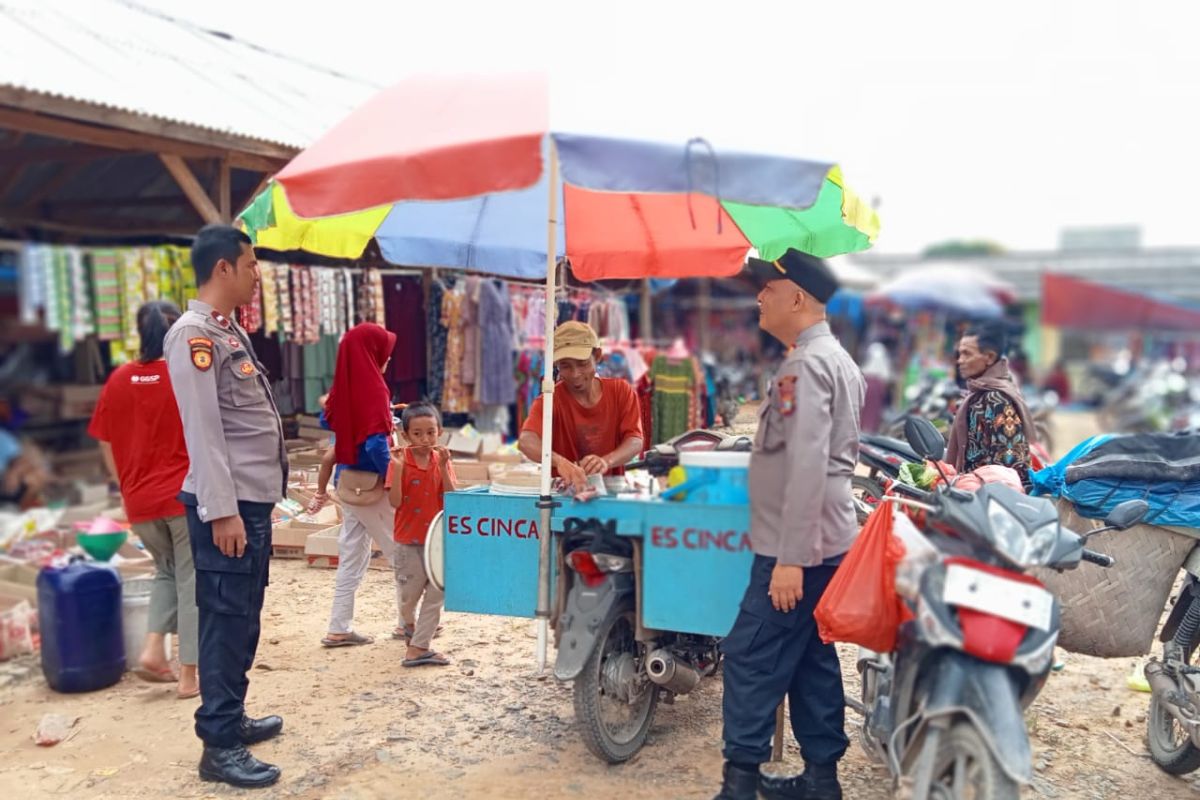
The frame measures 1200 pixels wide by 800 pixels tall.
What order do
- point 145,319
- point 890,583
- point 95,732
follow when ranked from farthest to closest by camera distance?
point 145,319
point 95,732
point 890,583

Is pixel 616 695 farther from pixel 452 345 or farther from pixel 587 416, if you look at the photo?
pixel 452 345

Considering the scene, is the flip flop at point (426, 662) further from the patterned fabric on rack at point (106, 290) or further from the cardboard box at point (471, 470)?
the patterned fabric on rack at point (106, 290)

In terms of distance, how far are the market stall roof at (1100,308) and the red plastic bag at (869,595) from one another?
66.0ft

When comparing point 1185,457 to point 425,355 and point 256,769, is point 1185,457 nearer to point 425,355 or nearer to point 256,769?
point 256,769

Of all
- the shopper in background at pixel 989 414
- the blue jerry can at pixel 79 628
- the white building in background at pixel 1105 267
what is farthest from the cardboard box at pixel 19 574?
the white building in background at pixel 1105 267

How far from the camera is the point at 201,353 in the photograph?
3.56 metres

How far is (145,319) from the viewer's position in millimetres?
4922

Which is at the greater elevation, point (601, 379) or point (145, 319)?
point (145, 319)

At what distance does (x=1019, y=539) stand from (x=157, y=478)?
3.95 m

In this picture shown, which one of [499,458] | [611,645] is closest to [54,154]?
[499,458]

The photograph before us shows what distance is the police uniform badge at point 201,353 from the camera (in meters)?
3.54

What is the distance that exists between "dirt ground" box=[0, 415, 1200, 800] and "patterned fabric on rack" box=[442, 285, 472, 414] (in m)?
3.15

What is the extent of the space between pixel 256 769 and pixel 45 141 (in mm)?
7376

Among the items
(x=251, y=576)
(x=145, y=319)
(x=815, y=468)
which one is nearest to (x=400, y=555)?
(x=251, y=576)
